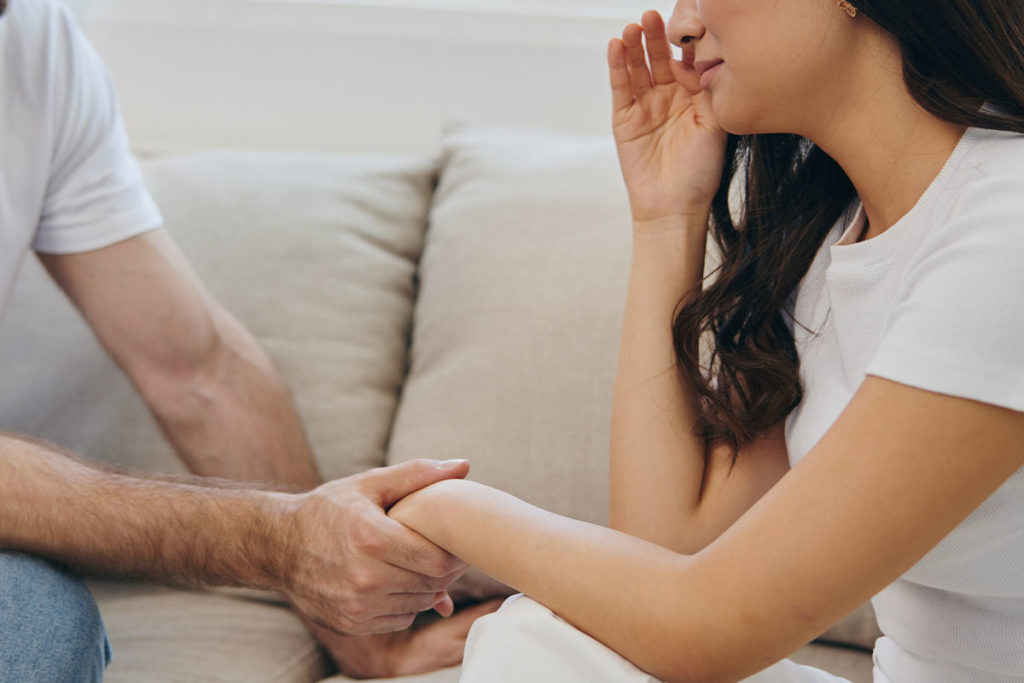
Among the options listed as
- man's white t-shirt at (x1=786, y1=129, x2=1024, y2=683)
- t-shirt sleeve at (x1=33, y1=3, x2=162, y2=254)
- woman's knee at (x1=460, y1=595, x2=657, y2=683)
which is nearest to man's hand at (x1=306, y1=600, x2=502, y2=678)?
woman's knee at (x1=460, y1=595, x2=657, y2=683)

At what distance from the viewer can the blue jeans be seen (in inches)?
34.7

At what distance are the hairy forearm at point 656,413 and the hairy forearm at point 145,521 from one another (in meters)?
0.37

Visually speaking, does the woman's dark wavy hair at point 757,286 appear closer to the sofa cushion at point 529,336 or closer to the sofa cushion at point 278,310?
the sofa cushion at point 529,336

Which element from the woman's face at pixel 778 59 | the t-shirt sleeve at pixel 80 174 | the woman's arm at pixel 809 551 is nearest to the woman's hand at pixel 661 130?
the woman's face at pixel 778 59

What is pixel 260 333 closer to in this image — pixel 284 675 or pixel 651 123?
pixel 284 675

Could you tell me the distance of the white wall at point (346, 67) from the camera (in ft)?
6.01

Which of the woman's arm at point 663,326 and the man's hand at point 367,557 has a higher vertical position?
the woman's arm at point 663,326

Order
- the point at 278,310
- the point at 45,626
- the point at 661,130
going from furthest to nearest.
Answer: the point at 278,310, the point at 661,130, the point at 45,626

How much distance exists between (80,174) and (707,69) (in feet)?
2.86

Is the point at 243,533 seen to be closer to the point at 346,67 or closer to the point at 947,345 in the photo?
the point at 947,345

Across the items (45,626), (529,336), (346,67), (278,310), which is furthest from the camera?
(346,67)

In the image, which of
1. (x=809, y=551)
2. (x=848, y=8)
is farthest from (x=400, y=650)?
(x=848, y=8)

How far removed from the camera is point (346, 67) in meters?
1.88

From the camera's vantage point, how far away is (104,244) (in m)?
1.34
